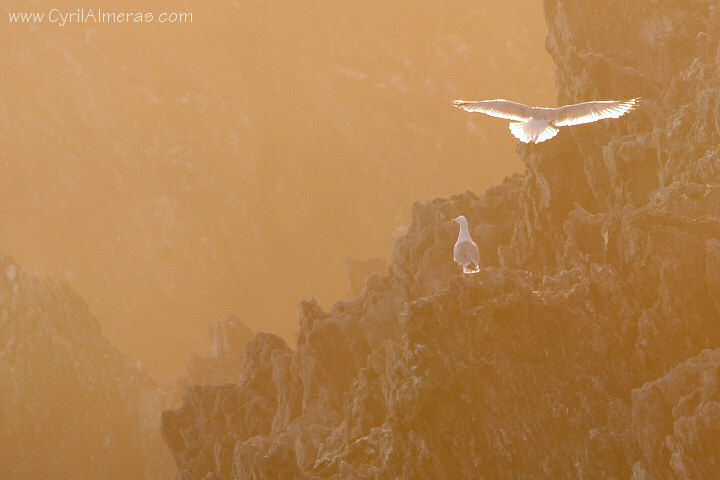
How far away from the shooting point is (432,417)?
43.8 meters

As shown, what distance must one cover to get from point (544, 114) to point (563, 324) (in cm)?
602

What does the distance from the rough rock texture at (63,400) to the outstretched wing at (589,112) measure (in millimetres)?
40815

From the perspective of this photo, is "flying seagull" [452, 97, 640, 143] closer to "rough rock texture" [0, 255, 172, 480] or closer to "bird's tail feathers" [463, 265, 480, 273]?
"bird's tail feathers" [463, 265, 480, 273]

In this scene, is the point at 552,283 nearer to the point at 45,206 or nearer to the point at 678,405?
the point at 678,405

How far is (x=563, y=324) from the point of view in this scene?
4350 centimetres

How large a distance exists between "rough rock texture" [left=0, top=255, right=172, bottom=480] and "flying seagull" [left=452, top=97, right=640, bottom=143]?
3952 centimetres

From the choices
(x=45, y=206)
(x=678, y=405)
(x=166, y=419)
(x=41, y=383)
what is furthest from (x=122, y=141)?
(x=678, y=405)

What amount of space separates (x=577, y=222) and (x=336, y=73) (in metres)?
76.9

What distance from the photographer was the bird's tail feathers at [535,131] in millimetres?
44344

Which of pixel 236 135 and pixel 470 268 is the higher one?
pixel 236 135

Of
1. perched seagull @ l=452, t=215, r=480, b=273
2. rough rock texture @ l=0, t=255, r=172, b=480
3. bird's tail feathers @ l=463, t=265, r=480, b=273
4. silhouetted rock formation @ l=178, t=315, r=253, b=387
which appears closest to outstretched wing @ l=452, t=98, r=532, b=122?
perched seagull @ l=452, t=215, r=480, b=273

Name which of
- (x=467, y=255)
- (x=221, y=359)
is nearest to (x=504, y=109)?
(x=467, y=255)

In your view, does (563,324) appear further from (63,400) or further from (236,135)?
(236,135)

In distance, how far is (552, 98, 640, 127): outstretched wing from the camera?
4300 cm
